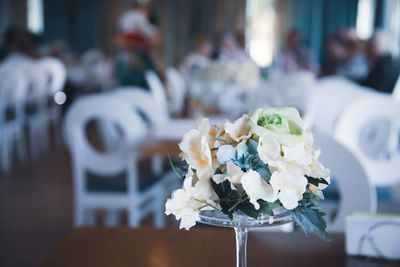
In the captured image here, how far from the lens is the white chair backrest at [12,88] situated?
4970 millimetres

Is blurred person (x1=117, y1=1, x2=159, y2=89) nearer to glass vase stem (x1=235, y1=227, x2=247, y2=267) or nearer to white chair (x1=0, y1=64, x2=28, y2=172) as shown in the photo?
white chair (x1=0, y1=64, x2=28, y2=172)

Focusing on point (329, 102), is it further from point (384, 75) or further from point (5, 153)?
point (5, 153)

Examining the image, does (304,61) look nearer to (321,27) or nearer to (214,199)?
(321,27)

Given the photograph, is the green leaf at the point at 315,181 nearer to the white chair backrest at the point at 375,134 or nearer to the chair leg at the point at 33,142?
the white chair backrest at the point at 375,134

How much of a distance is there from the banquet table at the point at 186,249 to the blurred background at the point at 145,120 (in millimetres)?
474

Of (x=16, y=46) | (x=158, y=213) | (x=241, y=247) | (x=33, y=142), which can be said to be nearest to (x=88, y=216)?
(x=158, y=213)

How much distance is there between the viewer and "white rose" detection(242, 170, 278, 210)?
698 mm

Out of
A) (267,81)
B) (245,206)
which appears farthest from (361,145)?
(267,81)

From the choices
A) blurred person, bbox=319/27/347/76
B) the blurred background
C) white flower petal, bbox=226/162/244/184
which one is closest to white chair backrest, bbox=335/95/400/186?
the blurred background

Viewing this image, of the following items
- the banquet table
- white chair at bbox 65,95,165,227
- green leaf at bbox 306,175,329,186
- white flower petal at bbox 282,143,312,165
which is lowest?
white chair at bbox 65,95,165,227

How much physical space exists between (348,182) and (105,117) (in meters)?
1.33

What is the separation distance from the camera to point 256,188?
704mm

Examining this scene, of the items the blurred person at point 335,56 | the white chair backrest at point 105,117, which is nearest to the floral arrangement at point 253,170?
the white chair backrest at point 105,117

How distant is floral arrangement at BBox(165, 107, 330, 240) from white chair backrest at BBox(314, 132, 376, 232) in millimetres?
754
